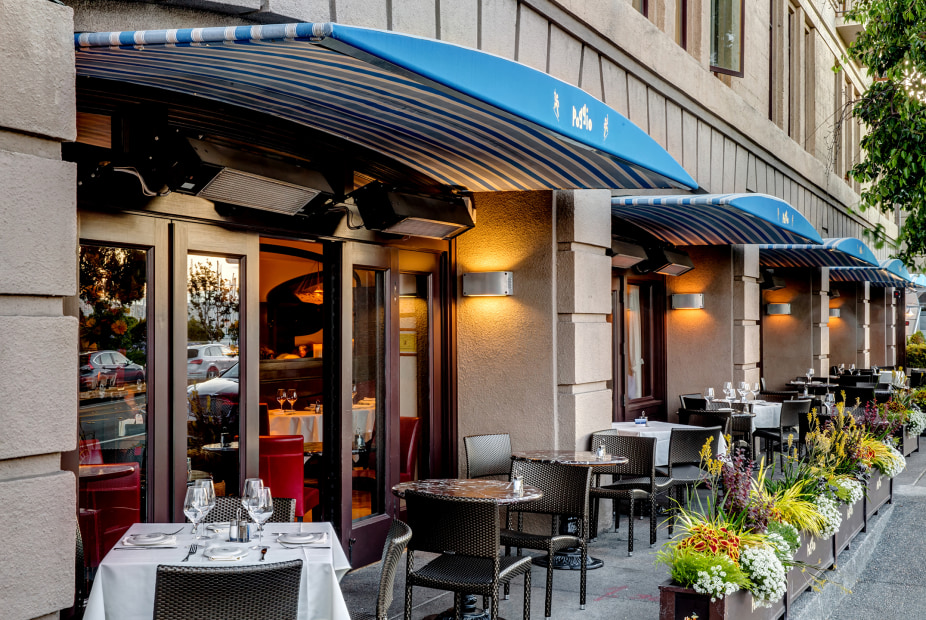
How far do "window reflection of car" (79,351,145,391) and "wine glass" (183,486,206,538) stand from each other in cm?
104

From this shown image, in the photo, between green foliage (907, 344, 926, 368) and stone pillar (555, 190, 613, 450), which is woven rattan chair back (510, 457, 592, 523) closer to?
stone pillar (555, 190, 613, 450)

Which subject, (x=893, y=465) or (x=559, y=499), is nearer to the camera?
(x=559, y=499)

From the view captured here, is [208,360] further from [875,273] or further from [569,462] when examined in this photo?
[875,273]

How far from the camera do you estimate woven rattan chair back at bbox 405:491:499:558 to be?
492 cm

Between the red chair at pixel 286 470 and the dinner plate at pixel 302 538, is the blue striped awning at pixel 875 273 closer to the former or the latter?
the red chair at pixel 286 470

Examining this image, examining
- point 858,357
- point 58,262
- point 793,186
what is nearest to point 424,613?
point 58,262

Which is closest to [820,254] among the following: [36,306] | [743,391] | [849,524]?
[743,391]

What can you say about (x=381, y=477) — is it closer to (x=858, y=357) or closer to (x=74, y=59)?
(x=74, y=59)

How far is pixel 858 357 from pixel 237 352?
19.4m

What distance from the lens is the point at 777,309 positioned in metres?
16.8

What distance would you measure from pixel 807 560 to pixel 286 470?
3.79 metres

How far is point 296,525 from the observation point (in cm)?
475

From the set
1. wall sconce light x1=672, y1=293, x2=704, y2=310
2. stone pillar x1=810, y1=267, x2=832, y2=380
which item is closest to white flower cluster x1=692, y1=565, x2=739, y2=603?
wall sconce light x1=672, y1=293, x2=704, y2=310

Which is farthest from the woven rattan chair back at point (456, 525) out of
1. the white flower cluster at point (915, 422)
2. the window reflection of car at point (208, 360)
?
the white flower cluster at point (915, 422)
